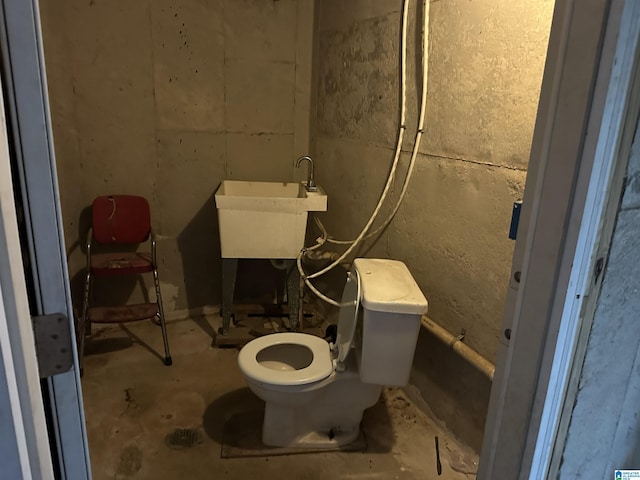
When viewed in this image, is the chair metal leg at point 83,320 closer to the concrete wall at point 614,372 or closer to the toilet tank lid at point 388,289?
the toilet tank lid at point 388,289

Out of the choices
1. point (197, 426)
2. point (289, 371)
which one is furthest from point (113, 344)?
point (289, 371)

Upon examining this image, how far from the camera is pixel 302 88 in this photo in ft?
9.93

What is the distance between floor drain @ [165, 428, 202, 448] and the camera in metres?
1.97

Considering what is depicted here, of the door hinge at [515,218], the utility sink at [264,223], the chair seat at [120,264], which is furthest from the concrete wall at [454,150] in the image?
the chair seat at [120,264]

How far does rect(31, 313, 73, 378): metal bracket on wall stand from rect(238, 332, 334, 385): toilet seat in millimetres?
1196

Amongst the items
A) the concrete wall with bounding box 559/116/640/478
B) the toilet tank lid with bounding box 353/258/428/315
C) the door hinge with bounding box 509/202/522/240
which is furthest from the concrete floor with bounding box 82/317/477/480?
the door hinge with bounding box 509/202/522/240

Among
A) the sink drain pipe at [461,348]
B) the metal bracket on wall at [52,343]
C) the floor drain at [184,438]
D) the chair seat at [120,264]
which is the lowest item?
the floor drain at [184,438]

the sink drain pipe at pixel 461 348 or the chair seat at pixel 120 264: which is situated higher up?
the chair seat at pixel 120 264

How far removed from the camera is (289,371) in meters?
1.94

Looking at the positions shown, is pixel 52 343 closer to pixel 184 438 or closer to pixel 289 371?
pixel 289 371

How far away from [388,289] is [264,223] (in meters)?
1.00

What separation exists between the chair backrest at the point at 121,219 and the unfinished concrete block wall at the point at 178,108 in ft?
0.43

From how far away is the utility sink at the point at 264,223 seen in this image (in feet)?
8.23

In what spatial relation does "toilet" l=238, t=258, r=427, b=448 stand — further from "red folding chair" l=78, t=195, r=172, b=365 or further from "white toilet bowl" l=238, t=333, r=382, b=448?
"red folding chair" l=78, t=195, r=172, b=365
